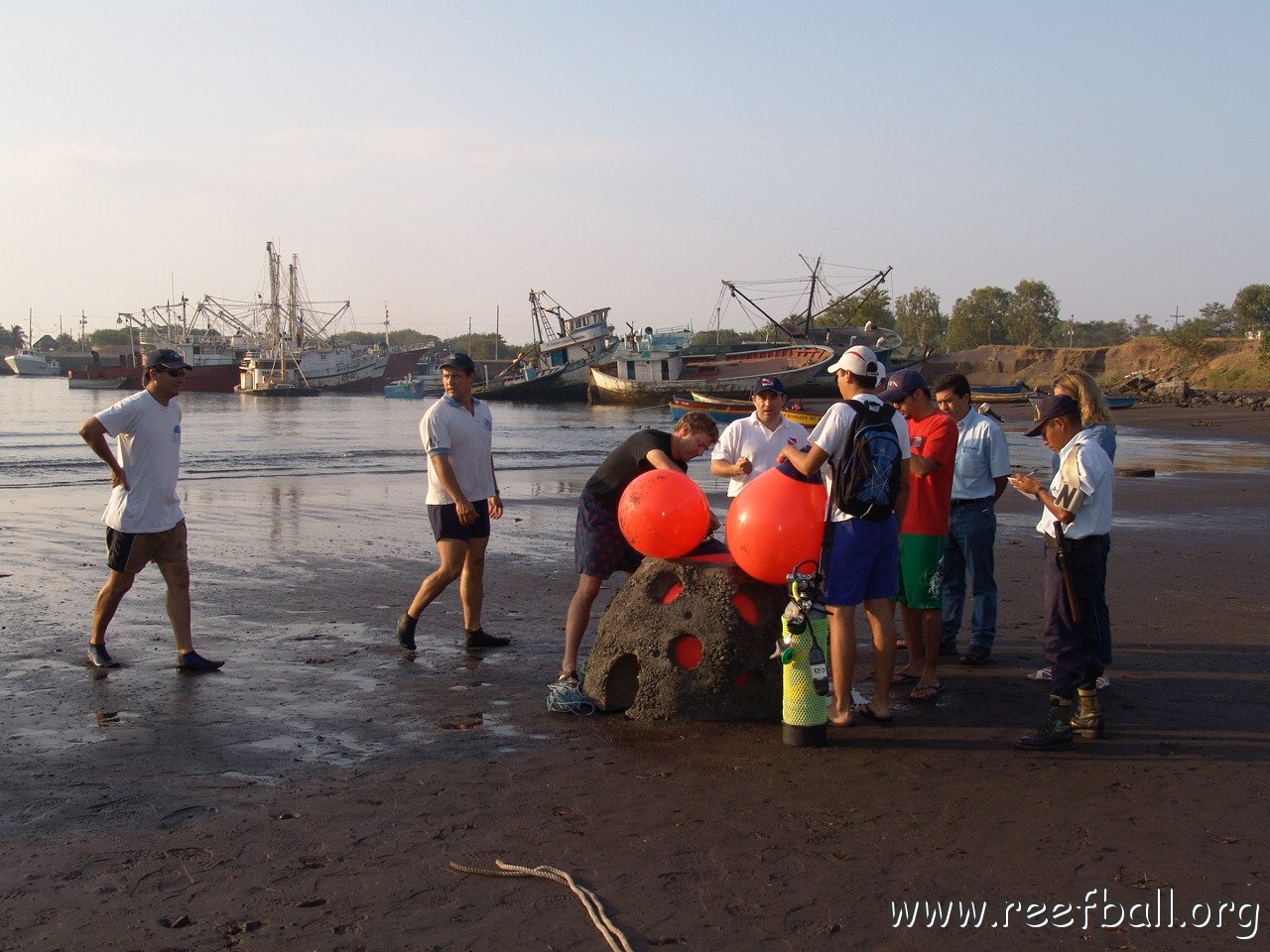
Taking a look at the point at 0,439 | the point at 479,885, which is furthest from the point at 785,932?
the point at 0,439

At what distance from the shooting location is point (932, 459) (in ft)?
21.6

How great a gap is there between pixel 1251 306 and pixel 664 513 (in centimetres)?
9866

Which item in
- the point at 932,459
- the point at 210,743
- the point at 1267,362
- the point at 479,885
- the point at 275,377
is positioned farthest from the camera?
the point at 275,377

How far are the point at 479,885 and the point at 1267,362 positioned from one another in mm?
62204

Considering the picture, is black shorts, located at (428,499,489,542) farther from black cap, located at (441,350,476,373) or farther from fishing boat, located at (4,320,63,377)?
fishing boat, located at (4,320,63,377)

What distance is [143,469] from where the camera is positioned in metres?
6.80

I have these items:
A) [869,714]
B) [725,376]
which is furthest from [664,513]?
[725,376]

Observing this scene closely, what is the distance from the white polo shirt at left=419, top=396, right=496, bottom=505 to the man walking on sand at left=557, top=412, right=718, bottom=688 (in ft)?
4.21

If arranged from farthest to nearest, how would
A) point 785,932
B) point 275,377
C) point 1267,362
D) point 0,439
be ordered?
point 275,377 < point 1267,362 < point 0,439 < point 785,932

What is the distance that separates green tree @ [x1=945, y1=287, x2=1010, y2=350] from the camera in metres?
104

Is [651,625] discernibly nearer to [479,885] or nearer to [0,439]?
[479,885]

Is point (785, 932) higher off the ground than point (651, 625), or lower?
lower

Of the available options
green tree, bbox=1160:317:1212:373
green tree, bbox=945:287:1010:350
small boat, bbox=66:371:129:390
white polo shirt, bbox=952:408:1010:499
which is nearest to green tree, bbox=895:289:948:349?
green tree, bbox=945:287:1010:350

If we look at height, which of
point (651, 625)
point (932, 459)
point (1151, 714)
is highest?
point (932, 459)
